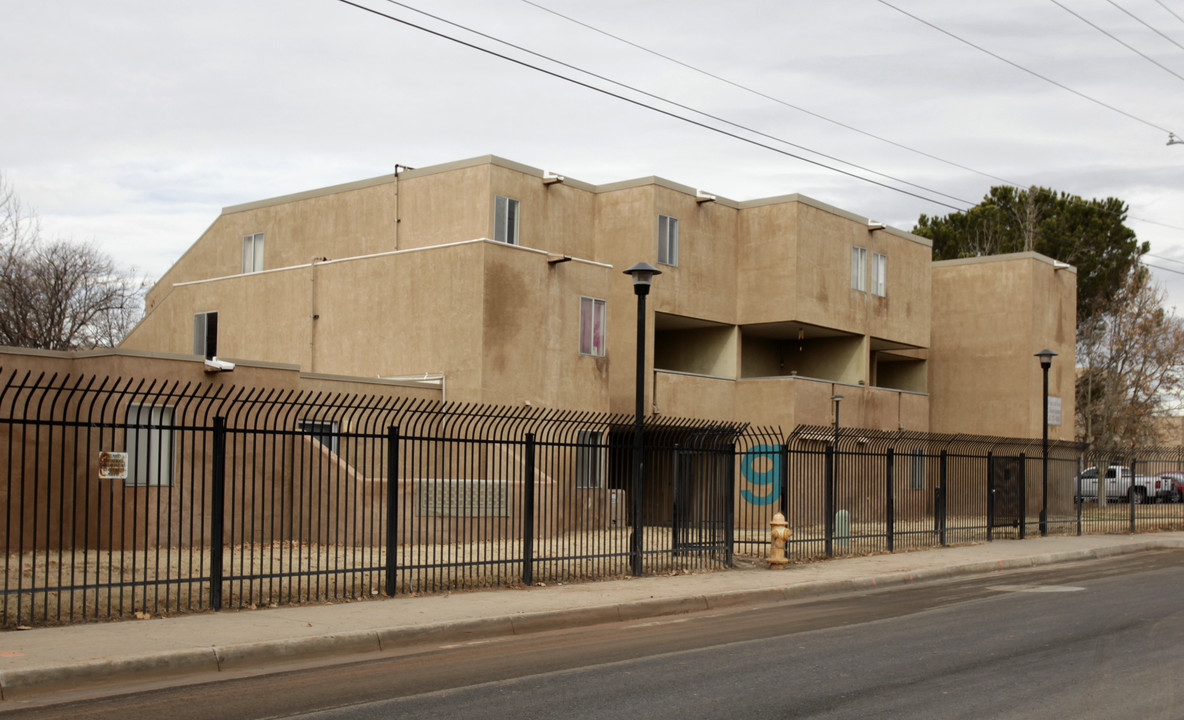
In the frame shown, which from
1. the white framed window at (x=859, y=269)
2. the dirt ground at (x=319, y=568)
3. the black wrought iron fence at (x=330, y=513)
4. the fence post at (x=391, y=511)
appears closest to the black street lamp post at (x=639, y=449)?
the black wrought iron fence at (x=330, y=513)

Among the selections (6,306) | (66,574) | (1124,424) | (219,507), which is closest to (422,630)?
(219,507)

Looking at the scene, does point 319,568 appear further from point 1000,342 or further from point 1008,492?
point 1000,342

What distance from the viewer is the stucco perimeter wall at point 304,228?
34.9 m

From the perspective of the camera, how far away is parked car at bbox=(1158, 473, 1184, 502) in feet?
116

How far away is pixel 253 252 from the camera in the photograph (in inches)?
1510

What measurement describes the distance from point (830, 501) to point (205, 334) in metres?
21.7

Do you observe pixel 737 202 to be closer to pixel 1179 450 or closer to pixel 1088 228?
pixel 1179 450

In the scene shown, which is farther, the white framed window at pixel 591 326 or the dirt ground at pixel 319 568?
the white framed window at pixel 591 326

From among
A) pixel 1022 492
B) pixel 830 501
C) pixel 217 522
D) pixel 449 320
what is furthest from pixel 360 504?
pixel 1022 492

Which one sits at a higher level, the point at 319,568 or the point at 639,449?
the point at 639,449

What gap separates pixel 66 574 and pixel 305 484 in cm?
698

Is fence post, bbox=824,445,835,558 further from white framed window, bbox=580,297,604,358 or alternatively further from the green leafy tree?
the green leafy tree

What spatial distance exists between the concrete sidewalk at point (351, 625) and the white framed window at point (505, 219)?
15966 mm

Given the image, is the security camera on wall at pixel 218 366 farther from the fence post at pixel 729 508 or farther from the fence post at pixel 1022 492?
the fence post at pixel 1022 492
